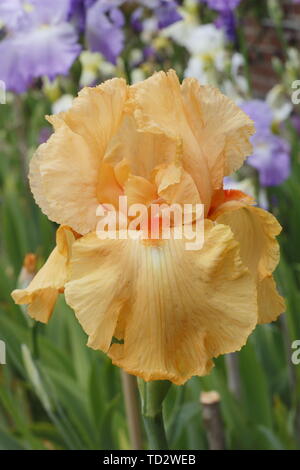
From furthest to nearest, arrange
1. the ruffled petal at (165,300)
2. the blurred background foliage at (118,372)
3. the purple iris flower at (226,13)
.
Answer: the purple iris flower at (226,13)
the blurred background foliage at (118,372)
the ruffled petal at (165,300)

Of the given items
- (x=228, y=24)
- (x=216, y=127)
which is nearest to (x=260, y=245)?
(x=216, y=127)

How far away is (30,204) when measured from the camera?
221 centimetres

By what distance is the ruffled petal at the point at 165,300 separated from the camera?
0.56 metres

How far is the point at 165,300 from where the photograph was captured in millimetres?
555

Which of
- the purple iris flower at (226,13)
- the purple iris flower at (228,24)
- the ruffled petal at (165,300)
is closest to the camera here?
the ruffled petal at (165,300)

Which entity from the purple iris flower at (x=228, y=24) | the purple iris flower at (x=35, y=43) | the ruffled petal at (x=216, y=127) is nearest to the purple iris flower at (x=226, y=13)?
the purple iris flower at (x=228, y=24)

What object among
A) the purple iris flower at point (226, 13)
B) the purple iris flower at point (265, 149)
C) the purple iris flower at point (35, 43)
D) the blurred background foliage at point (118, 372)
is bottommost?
the blurred background foliage at point (118, 372)

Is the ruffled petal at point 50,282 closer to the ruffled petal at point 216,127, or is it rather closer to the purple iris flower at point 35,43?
the ruffled petal at point 216,127

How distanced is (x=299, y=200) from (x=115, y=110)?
1.30 meters

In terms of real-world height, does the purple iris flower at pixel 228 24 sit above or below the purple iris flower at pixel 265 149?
above

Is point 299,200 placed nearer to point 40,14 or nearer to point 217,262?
point 40,14

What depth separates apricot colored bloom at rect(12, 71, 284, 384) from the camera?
1.85ft

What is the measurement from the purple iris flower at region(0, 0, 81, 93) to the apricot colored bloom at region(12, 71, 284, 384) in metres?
0.61
